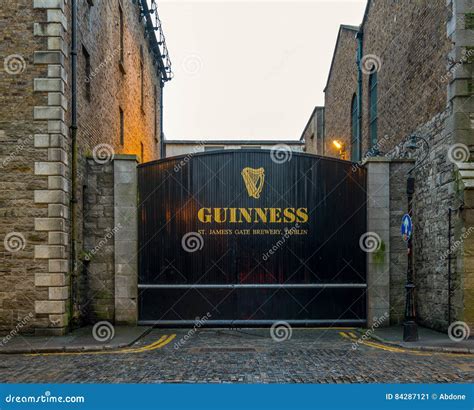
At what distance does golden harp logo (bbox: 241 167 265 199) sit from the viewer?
13.6 metres

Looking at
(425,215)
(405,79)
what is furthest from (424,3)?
(425,215)

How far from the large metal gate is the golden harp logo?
0.09 ft

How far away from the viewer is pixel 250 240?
44.3 feet

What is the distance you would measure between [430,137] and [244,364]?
7816 millimetres

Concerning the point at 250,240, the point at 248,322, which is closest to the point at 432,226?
the point at 250,240

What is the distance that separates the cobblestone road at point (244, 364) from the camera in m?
7.78

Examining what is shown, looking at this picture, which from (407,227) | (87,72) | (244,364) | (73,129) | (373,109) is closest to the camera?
(244,364)

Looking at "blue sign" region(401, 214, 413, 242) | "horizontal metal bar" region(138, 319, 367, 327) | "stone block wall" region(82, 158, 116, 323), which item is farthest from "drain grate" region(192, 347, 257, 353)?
"blue sign" region(401, 214, 413, 242)

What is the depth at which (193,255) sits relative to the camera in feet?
44.0

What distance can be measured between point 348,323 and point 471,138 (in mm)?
5816

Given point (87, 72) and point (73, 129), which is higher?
point (87, 72)

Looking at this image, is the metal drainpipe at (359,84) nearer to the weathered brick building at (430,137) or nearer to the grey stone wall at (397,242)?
the weathered brick building at (430,137)

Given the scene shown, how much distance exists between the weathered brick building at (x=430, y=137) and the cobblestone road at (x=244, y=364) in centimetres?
284

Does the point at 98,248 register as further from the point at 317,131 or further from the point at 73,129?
the point at 317,131
